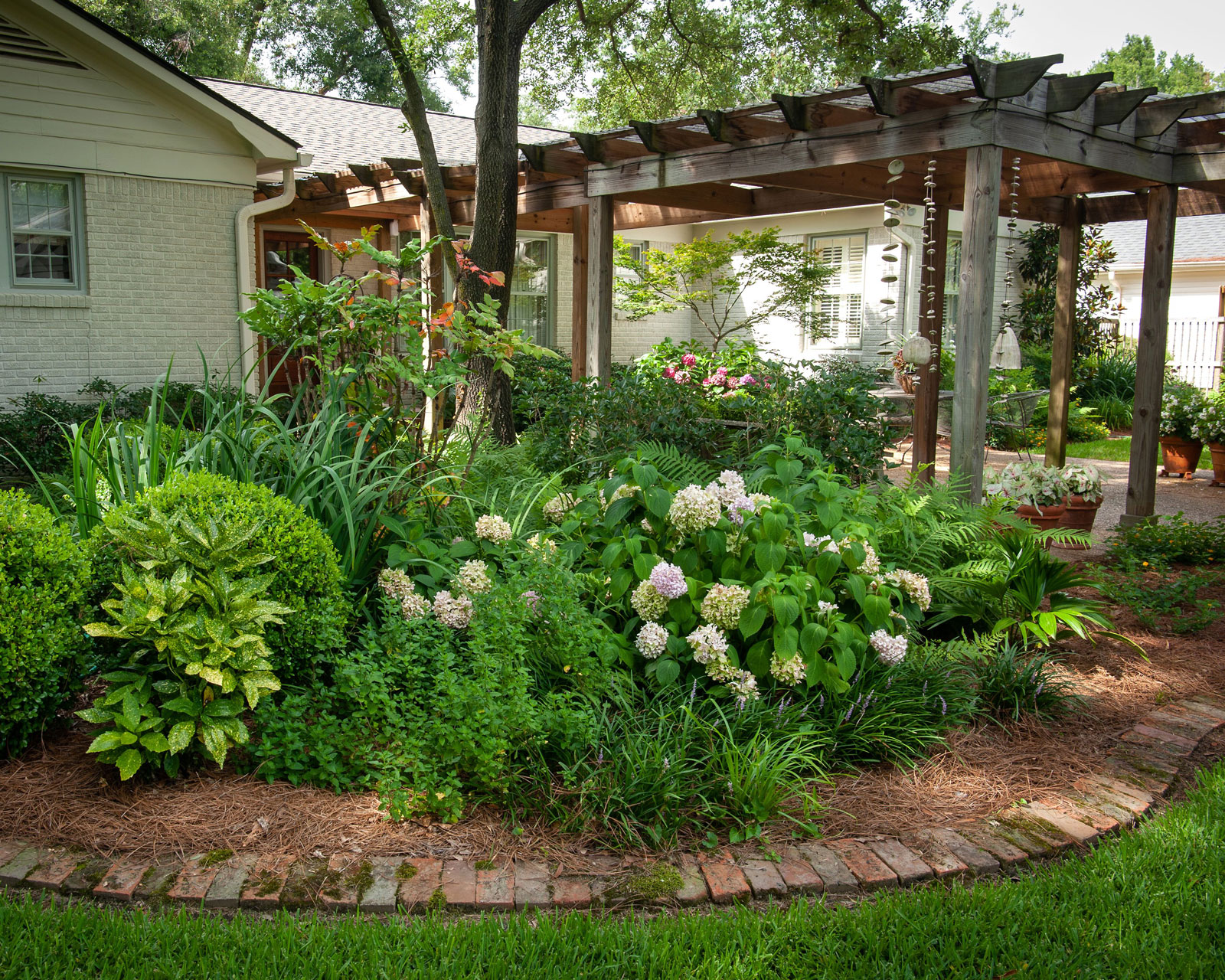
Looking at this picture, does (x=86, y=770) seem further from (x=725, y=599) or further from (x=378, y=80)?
(x=378, y=80)

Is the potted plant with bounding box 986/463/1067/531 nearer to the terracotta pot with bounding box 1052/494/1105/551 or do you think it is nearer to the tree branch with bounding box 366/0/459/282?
the terracotta pot with bounding box 1052/494/1105/551

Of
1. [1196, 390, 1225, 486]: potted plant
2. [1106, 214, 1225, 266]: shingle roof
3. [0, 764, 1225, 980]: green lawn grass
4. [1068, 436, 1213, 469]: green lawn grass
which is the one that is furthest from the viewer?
[1106, 214, 1225, 266]: shingle roof

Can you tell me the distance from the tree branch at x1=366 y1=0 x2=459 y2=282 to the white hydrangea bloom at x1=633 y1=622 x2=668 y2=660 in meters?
5.83

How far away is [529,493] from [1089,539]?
2.71 meters

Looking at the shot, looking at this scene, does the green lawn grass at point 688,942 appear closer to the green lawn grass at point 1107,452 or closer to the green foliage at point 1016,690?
the green foliage at point 1016,690

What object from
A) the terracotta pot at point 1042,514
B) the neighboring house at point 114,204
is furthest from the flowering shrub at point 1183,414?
the terracotta pot at point 1042,514

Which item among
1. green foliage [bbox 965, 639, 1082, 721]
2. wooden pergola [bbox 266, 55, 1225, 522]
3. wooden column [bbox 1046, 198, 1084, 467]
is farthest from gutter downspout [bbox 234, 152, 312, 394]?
green foliage [bbox 965, 639, 1082, 721]

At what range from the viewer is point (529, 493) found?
4.24 meters

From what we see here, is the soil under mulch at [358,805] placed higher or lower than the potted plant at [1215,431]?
lower

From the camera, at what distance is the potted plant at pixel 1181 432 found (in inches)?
404

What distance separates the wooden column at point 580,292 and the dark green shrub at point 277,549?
664 cm

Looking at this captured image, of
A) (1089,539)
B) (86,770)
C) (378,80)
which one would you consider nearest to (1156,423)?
(1089,539)

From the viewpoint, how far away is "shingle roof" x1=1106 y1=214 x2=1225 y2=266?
1869 cm

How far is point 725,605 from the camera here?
3174 mm
